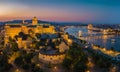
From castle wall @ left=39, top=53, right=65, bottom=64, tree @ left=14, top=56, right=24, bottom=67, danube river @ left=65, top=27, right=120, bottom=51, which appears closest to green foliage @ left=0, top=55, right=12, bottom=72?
tree @ left=14, top=56, right=24, bottom=67

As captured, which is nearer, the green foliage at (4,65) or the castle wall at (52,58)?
the green foliage at (4,65)

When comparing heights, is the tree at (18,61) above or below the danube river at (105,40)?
above

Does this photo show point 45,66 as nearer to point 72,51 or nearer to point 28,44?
point 72,51

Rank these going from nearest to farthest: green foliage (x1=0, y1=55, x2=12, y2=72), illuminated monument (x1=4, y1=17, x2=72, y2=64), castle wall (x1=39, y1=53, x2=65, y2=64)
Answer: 1. green foliage (x1=0, y1=55, x2=12, y2=72)
2. castle wall (x1=39, y1=53, x2=65, y2=64)
3. illuminated monument (x1=4, y1=17, x2=72, y2=64)

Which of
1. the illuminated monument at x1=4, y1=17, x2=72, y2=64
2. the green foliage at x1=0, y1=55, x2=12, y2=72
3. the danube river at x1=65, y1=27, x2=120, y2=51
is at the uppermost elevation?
the illuminated monument at x1=4, y1=17, x2=72, y2=64

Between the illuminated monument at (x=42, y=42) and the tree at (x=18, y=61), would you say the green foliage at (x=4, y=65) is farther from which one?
the illuminated monument at (x=42, y=42)

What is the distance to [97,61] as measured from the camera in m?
17.3

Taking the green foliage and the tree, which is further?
the tree

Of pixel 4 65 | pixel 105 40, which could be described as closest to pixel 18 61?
pixel 4 65

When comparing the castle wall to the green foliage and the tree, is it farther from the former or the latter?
the green foliage

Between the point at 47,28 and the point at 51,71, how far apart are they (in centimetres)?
2112

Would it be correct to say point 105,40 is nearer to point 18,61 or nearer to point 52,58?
point 52,58

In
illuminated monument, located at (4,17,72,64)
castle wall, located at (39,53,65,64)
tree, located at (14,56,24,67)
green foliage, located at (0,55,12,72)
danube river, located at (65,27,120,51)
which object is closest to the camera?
green foliage, located at (0,55,12,72)

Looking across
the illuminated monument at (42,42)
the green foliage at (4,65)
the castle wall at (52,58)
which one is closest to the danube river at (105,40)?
the illuminated monument at (42,42)
